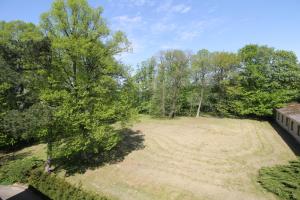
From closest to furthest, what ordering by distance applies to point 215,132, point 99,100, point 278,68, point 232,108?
point 99,100 < point 215,132 < point 278,68 < point 232,108

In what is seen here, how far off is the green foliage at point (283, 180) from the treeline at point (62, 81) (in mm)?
12114

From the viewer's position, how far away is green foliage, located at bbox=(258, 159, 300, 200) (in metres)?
13.3

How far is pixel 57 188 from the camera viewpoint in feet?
41.0

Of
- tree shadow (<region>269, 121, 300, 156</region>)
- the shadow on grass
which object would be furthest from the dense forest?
tree shadow (<region>269, 121, 300, 156</region>)

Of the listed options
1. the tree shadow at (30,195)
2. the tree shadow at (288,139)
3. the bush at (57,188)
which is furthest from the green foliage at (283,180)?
the tree shadow at (30,195)

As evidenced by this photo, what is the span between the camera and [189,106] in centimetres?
4972

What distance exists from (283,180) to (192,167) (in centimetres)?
655

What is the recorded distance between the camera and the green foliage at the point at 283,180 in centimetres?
1332

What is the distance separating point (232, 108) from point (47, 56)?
3766 cm

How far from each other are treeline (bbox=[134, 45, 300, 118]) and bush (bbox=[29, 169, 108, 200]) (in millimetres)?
24522

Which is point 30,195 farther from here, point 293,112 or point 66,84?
point 293,112

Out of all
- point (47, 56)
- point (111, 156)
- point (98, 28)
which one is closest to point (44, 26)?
point (47, 56)

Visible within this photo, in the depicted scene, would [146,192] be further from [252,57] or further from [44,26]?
[252,57]

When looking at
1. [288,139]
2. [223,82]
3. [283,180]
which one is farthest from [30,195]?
[223,82]
